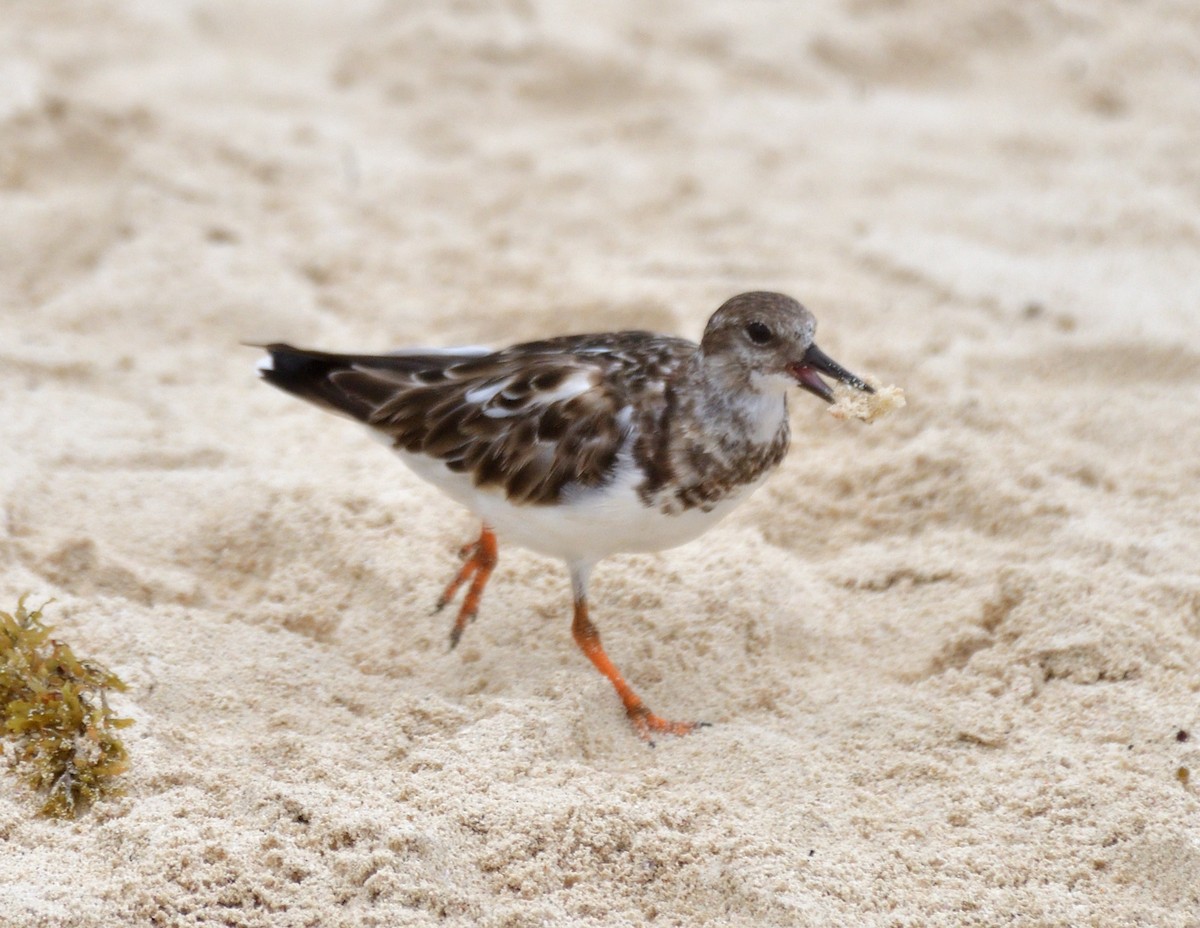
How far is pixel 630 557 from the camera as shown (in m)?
4.75

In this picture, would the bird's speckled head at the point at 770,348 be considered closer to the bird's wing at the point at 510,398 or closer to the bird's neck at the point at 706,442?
the bird's neck at the point at 706,442

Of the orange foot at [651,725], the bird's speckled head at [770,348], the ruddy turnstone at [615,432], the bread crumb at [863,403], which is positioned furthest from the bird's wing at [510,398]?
the orange foot at [651,725]

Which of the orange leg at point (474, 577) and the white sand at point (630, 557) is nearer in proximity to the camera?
the white sand at point (630, 557)

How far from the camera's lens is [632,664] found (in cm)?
431

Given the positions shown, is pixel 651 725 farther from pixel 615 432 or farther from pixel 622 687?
pixel 615 432

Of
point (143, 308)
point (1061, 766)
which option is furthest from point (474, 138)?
point (1061, 766)

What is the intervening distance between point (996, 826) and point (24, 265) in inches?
192

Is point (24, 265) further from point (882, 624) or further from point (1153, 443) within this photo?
point (1153, 443)

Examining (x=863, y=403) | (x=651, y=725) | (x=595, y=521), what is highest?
(x=863, y=403)

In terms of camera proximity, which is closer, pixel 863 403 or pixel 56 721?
pixel 56 721

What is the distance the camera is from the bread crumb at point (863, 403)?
396 cm

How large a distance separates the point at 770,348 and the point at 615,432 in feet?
1.76

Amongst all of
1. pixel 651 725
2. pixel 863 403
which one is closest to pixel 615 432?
pixel 863 403

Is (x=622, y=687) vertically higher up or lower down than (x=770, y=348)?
lower down
